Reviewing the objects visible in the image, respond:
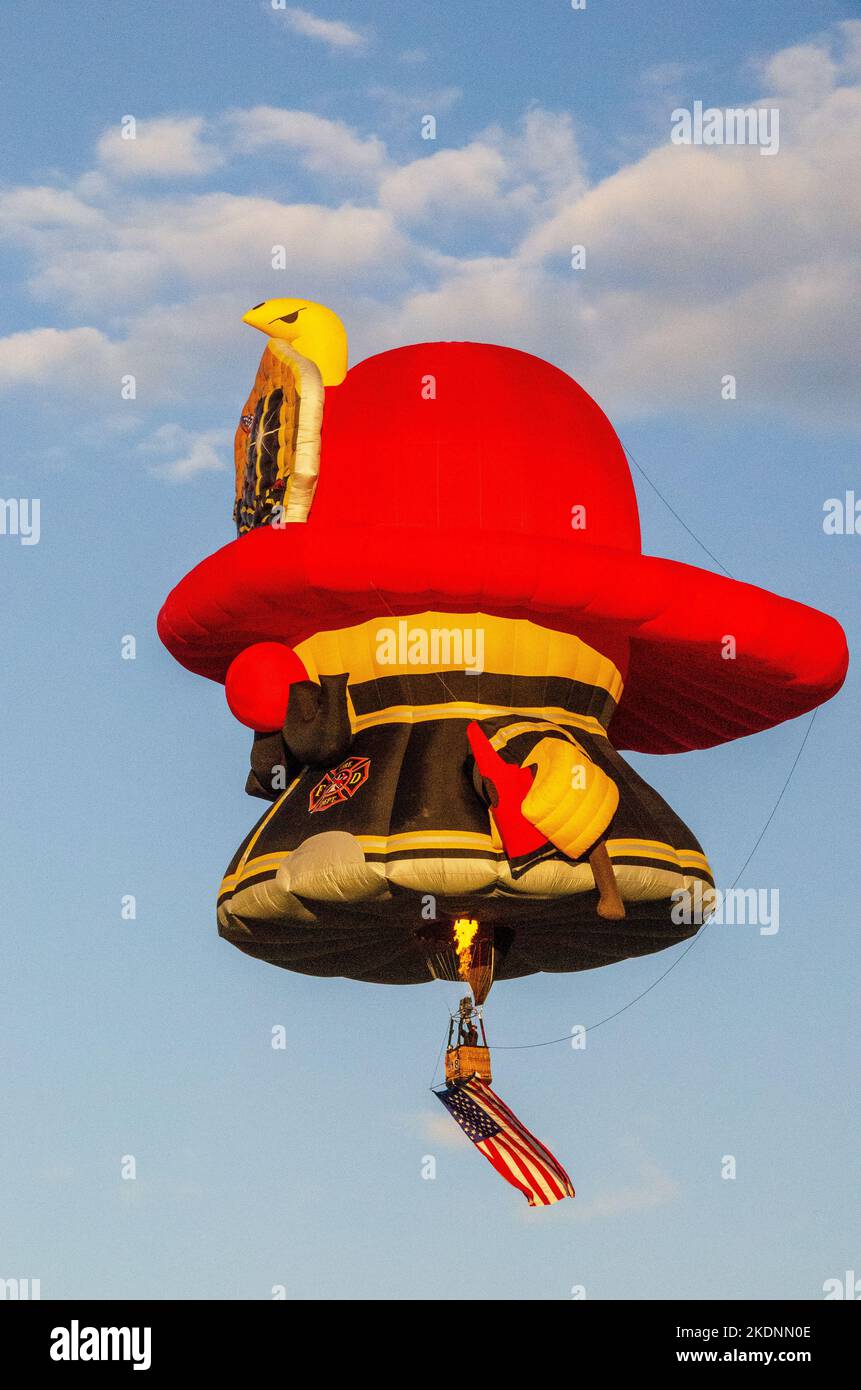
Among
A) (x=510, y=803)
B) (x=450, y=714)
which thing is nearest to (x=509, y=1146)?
(x=510, y=803)

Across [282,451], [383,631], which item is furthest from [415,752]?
[282,451]

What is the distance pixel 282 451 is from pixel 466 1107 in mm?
5070

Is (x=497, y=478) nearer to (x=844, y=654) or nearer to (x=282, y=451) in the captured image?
(x=282, y=451)

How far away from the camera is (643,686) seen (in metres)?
25.8

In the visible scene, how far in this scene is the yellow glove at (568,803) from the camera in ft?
74.4

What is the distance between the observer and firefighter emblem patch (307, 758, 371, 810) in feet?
77.3

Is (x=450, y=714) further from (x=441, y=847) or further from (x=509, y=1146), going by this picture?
(x=509, y=1146)

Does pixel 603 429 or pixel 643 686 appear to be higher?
pixel 603 429

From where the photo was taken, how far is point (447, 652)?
77.6ft

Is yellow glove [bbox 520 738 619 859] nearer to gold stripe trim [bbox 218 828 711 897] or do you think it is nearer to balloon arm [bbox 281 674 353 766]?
gold stripe trim [bbox 218 828 711 897]

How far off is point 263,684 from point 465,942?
2.47 m

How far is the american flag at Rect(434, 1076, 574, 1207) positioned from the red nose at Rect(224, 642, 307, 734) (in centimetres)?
313

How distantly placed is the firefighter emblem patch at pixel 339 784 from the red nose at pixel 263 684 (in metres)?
0.57

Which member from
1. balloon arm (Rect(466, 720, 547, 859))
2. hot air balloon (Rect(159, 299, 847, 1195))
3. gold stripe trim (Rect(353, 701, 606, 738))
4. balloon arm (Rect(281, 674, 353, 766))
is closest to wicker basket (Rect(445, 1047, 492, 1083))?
hot air balloon (Rect(159, 299, 847, 1195))
